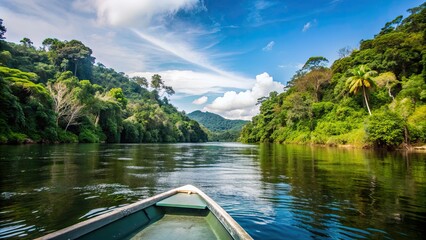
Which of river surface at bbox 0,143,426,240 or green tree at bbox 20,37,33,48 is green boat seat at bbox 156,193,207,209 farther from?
green tree at bbox 20,37,33,48

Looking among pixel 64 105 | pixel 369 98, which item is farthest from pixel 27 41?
pixel 369 98

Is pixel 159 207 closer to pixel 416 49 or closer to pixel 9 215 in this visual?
pixel 9 215

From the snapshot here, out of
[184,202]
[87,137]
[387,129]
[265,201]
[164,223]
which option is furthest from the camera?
[87,137]

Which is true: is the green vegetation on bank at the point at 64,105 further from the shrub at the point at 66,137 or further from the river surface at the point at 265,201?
the river surface at the point at 265,201

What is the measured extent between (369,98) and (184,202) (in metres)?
51.6

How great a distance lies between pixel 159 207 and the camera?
15.8 ft

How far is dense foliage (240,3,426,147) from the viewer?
29.6 metres

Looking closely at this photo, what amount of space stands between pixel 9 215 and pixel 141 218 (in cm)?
329

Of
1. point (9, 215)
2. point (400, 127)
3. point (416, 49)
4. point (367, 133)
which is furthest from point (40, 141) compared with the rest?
point (416, 49)

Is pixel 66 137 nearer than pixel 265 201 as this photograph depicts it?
No

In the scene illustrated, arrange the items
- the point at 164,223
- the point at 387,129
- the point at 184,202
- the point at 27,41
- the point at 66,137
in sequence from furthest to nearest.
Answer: the point at 27,41, the point at 66,137, the point at 387,129, the point at 184,202, the point at 164,223

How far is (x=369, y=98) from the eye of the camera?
4716 cm

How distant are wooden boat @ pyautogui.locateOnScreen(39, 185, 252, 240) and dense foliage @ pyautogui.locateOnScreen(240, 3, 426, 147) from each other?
30.3 m

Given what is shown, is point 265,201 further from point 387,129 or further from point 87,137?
point 87,137
